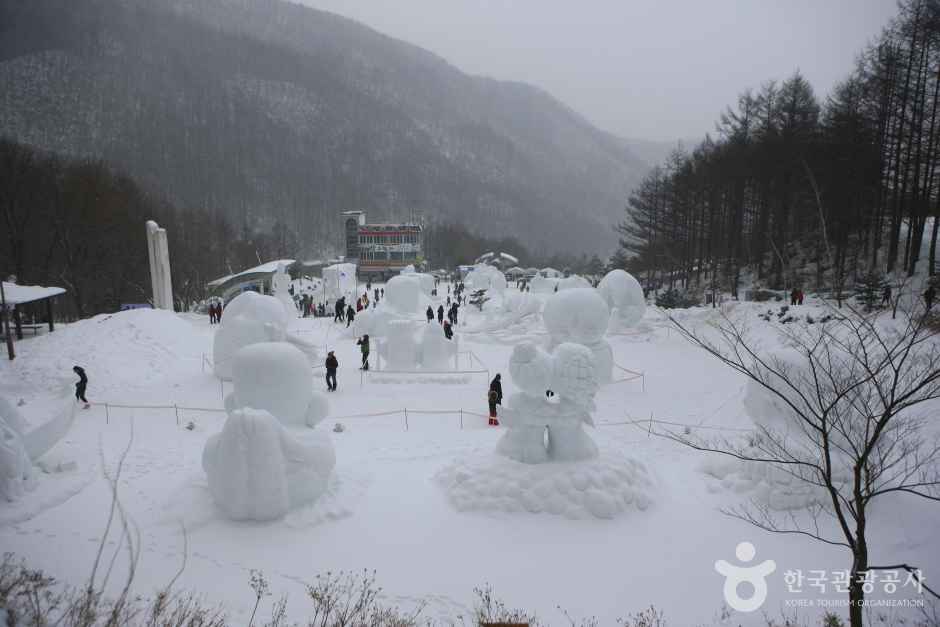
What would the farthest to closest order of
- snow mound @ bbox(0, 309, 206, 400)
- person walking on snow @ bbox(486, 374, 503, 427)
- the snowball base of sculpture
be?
snow mound @ bbox(0, 309, 206, 400), person walking on snow @ bbox(486, 374, 503, 427), the snowball base of sculpture

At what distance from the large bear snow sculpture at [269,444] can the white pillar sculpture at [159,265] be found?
1639 centimetres

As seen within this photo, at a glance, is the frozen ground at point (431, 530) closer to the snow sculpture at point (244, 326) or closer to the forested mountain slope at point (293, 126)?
the snow sculpture at point (244, 326)

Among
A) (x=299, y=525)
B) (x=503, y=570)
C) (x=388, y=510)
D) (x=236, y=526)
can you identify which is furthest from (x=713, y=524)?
(x=236, y=526)

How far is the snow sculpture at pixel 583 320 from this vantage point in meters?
11.6

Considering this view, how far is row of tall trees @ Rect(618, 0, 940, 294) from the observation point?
15.5 metres

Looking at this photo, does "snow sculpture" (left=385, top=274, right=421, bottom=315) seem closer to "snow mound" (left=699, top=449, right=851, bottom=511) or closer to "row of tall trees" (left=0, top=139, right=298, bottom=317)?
"snow mound" (left=699, top=449, right=851, bottom=511)

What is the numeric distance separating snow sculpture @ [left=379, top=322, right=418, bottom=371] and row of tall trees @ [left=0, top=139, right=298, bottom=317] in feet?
53.6

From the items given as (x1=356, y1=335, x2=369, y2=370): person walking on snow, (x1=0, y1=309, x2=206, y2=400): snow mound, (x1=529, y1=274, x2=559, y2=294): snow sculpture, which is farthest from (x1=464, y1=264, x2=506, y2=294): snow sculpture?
(x1=0, y1=309, x2=206, y2=400): snow mound

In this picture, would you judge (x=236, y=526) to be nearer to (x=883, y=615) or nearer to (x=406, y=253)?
(x=883, y=615)

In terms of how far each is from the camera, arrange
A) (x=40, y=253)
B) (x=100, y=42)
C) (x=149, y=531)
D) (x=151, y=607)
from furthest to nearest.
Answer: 1. (x=100, y=42)
2. (x=40, y=253)
3. (x=149, y=531)
4. (x=151, y=607)

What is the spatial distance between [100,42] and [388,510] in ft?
416

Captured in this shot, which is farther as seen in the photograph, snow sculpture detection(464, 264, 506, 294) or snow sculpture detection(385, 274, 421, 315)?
snow sculpture detection(464, 264, 506, 294)

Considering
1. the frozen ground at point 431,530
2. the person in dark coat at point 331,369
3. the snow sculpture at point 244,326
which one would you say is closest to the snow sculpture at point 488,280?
the person in dark coat at point 331,369

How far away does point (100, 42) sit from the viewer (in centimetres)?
9419
